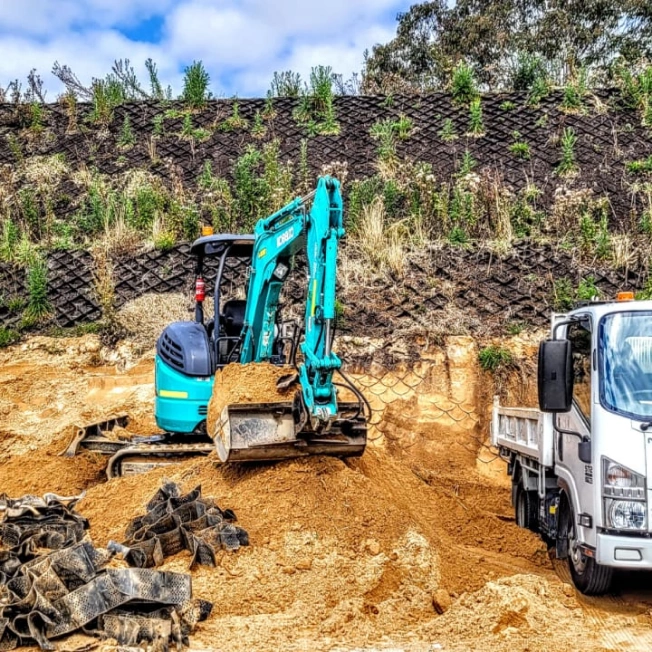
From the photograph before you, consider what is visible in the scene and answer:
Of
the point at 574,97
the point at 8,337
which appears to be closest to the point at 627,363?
the point at 8,337

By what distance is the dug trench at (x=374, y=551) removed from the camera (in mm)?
5211

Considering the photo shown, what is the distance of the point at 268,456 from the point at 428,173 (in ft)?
33.3

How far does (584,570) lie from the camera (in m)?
6.05

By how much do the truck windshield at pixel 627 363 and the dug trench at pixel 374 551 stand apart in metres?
1.40

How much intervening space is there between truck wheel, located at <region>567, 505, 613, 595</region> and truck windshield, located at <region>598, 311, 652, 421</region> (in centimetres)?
100

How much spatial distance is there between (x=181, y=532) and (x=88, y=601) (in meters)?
1.41

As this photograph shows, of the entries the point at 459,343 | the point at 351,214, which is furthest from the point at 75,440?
the point at 351,214

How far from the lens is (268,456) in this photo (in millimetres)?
7297

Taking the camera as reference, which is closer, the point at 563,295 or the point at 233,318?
the point at 233,318

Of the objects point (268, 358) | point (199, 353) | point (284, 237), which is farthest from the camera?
point (199, 353)

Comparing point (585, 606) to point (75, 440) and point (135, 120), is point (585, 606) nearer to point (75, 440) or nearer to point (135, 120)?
point (75, 440)

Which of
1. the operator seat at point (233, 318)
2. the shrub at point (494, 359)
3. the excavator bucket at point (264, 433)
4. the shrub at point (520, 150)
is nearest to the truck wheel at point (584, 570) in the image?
the excavator bucket at point (264, 433)

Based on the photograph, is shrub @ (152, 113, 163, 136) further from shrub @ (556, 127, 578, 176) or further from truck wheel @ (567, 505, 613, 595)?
truck wheel @ (567, 505, 613, 595)

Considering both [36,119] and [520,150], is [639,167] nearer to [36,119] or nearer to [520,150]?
[520,150]
